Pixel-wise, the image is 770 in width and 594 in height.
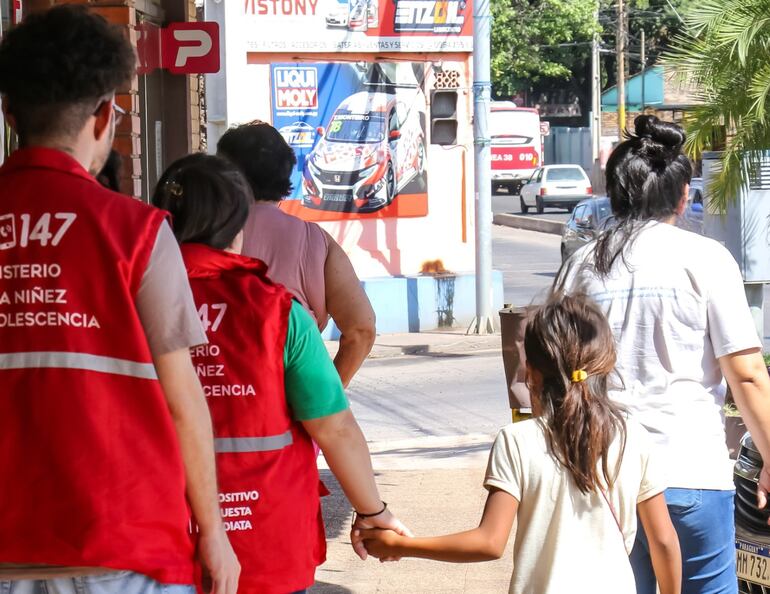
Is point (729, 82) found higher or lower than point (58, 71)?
higher

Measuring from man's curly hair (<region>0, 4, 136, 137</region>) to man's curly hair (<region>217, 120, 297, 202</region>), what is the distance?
5.42ft

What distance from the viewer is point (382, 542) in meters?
3.25

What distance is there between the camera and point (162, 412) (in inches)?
91.4

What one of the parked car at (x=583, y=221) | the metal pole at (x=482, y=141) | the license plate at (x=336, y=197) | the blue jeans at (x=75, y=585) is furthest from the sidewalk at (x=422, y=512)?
the parked car at (x=583, y=221)

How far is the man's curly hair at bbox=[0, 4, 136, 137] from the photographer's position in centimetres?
235

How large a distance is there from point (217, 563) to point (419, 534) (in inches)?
161

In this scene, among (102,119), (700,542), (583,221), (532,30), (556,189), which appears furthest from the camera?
(532,30)

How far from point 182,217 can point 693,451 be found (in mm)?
1462

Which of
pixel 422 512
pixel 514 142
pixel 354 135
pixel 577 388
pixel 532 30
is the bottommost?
pixel 422 512

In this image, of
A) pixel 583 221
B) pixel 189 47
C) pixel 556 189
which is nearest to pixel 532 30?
pixel 556 189

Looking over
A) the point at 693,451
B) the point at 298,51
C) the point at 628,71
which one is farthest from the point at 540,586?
the point at 628,71

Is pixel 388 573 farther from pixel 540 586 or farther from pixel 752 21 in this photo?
pixel 752 21

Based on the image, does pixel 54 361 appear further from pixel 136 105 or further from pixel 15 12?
pixel 136 105

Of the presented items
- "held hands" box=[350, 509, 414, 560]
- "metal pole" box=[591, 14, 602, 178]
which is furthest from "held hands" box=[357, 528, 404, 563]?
"metal pole" box=[591, 14, 602, 178]
